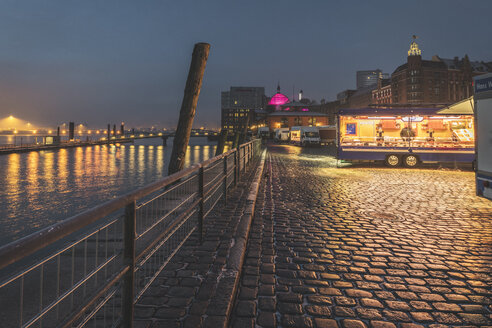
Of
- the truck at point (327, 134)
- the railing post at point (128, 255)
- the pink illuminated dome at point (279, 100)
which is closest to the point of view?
the railing post at point (128, 255)

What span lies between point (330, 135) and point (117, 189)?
3798cm

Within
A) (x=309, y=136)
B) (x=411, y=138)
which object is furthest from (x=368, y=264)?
(x=309, y=136)

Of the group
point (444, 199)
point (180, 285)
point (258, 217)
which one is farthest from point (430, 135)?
point (180, 285)

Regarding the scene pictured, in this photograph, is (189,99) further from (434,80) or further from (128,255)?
(434,80)

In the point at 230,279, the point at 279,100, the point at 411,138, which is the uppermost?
the point at 279,100

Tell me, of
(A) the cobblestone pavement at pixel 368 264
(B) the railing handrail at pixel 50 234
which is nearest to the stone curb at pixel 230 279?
(A) the cobblestone pavement at pixel 368 264

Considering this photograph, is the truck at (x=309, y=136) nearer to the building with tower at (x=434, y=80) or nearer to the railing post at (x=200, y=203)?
the railing post at (x=200, y=203)

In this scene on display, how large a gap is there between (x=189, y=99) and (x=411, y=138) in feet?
44.3

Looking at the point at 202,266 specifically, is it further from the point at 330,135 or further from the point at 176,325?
the point at 330,135

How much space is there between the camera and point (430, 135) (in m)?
16.4

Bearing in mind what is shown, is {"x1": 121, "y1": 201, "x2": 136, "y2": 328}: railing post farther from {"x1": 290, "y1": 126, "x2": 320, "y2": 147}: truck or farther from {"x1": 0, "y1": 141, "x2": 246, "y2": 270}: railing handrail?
{"x1": 290, "y1": 126, "x2": 320, "y2": 147}: truck

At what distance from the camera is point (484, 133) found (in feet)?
20.0

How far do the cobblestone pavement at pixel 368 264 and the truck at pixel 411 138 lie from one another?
342 inches

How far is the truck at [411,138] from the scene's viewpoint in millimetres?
15398
